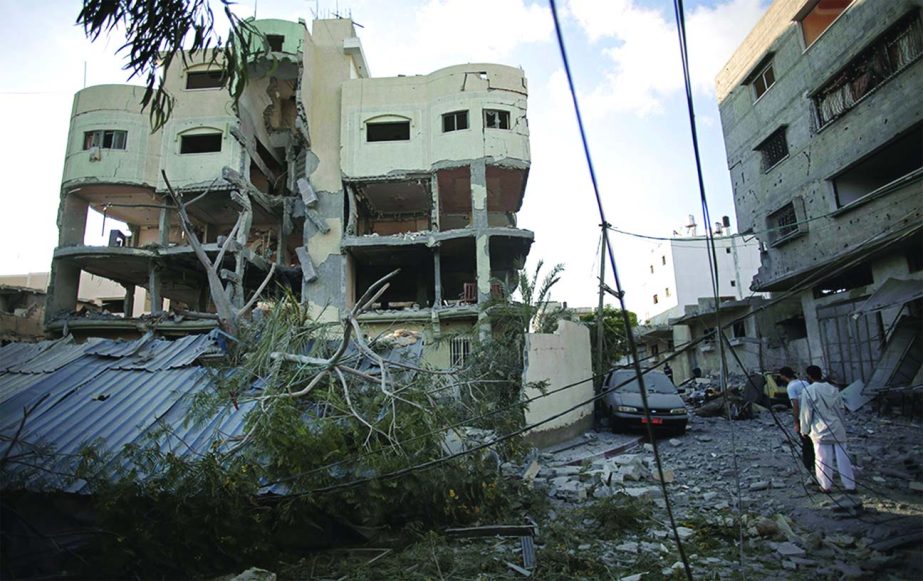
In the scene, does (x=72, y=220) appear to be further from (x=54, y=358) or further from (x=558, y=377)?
(x=558, y=377)

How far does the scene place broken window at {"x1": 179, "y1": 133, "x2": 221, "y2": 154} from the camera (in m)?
21.0

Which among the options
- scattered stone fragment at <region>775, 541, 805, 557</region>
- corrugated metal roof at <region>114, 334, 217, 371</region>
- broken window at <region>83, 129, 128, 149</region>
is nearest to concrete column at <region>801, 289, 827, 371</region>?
scattered stone fragment at <region>775, 541, 805, 557</region>

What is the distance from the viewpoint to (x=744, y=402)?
12.5 m

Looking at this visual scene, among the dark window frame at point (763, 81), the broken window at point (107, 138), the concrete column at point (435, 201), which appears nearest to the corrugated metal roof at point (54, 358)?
the concrete column at point (435, 201)

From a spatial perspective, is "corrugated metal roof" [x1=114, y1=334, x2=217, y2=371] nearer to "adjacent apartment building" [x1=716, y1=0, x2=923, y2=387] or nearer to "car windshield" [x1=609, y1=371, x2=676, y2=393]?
"car windshield" [x1=609, y1=371, x2=676, y2=393]

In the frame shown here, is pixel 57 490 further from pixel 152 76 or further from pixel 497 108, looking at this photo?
pixel 497 108

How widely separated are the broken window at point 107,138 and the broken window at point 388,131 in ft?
32.3

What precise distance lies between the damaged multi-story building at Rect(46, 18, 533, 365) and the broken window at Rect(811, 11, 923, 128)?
31.8 ft

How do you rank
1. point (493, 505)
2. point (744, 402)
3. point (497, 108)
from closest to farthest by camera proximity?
point (493, 505) < point (744, 402) < point (497, 108)

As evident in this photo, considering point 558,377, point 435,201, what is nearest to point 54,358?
point 558,377

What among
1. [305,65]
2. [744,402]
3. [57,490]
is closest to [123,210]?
[305,65]

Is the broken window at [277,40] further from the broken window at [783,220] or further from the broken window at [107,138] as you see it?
the broken window at [783,220]

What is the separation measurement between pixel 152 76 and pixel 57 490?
3.83 m

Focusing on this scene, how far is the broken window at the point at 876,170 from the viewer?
12.5 metres
